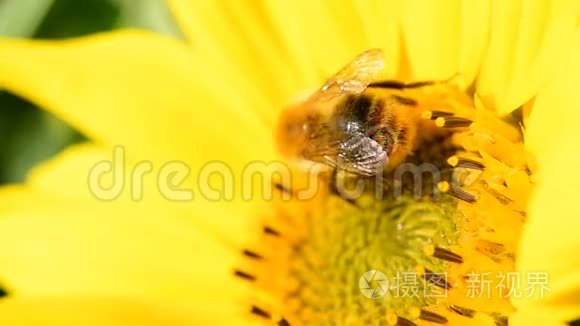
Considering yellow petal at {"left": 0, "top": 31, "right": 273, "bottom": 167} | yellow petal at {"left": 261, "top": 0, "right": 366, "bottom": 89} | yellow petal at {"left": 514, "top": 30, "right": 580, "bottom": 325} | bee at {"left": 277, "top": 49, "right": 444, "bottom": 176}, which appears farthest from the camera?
yellow petal at {"left": 0, "top": 31, "right": 273, "bottom": 167}

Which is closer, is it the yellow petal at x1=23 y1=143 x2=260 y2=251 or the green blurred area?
the yellow petal at x1=23 y1=143 x2=260 y2=251

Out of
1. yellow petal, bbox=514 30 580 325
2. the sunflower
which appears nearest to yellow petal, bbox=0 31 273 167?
the sunflower

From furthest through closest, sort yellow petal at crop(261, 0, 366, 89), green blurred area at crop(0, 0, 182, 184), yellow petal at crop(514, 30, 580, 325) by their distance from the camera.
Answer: green blurred area at crop(0, 0, 182, 184), yellow petal at crop(261, 0, 366, 89), yellow petal at crop(514, 30, 580, 325)

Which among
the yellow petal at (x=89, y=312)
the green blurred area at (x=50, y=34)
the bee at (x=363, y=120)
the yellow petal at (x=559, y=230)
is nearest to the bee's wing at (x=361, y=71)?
the bee at (x=363, y=120)

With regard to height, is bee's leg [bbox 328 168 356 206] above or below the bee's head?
below

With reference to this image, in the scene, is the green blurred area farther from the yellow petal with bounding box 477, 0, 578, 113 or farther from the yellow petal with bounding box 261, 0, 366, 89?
the yellow petal with bounding box 477, 0, 578, 113

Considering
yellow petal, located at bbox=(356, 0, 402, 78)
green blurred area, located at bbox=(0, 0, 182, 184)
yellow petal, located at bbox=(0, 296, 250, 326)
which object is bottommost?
yellow petal, located at bbox=(0, 296, 250, 326)

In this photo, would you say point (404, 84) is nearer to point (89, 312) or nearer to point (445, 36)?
point (445, 36)

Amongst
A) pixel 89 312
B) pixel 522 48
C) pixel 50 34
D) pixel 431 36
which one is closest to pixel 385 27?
pixel 431 36
